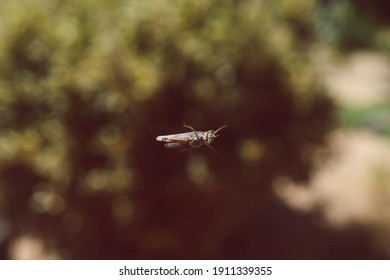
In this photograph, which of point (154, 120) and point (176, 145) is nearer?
point (176, 145)

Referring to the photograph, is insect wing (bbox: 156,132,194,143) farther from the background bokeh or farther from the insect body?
the background bokeh

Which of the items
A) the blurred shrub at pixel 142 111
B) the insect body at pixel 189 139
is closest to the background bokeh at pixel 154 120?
the blurred shrub at pixel 142 111

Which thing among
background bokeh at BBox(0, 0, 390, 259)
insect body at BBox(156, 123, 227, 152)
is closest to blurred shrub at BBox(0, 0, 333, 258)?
background bokeh at BBox(0, 0, 390, 259)

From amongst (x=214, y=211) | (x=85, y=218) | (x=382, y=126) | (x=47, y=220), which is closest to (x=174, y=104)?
(x=214, y=211)

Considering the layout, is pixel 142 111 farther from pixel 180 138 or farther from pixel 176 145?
pixel 180 138

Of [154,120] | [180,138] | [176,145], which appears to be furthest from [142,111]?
[180,138]

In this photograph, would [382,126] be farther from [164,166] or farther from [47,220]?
[47,220]

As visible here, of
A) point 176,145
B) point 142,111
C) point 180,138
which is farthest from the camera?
point 142,111
